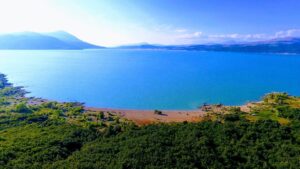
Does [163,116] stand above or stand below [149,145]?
below

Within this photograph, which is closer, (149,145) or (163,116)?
(149,145)

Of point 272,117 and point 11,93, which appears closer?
point 272,117

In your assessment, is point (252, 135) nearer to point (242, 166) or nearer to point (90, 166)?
point (242, 166)

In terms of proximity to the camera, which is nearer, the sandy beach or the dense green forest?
the dense green forest

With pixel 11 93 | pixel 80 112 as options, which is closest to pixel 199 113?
pixel 80 112

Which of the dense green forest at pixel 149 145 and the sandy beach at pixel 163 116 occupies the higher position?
the dense green forest at pixel 149 145

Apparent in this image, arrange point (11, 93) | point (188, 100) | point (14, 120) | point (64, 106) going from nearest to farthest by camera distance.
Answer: point (14, 120), point (64, 106), point (188, 100), point (11, 93)

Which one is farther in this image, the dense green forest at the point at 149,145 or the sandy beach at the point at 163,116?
the sandy beach at the point at 163,116

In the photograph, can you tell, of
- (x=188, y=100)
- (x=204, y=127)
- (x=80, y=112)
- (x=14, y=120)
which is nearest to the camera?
(x=204, y=127)
